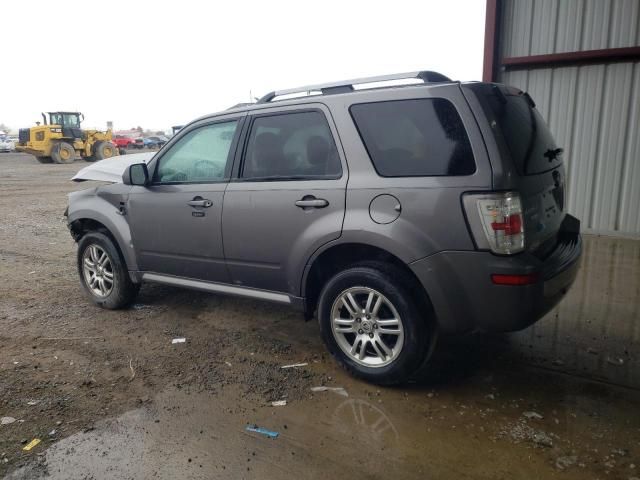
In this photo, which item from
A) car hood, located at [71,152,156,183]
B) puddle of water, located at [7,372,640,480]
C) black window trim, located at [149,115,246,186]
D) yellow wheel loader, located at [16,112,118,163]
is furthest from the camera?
yellow wheel loader, located at [16,112,118,163]

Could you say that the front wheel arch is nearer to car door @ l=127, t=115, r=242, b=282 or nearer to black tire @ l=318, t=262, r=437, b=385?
car door @ l=127, t=115, r=242, b=282

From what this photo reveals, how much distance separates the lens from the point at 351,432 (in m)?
2.89

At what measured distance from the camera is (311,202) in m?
3.46

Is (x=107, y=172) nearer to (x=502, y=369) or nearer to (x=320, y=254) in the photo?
(x=320, y=254)

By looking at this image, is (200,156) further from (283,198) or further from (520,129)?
(520,129)

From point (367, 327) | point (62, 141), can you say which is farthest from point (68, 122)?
point (367, 327)

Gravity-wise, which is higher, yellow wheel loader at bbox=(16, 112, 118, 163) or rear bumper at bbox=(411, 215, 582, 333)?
yellow wheel loader at bbox=(16, 112, 118, 163)

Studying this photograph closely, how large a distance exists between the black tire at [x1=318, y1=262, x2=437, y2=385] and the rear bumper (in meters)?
0.14

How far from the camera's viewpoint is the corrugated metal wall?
25.1ft

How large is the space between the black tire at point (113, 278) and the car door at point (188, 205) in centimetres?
30

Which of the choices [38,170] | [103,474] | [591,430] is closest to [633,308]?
[591,430]

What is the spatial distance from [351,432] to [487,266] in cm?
121

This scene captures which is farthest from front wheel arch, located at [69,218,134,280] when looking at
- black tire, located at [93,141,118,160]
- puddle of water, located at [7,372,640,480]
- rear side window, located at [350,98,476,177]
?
black tire, located at [93,141,118,160]

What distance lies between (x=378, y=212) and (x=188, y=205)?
1735mm
